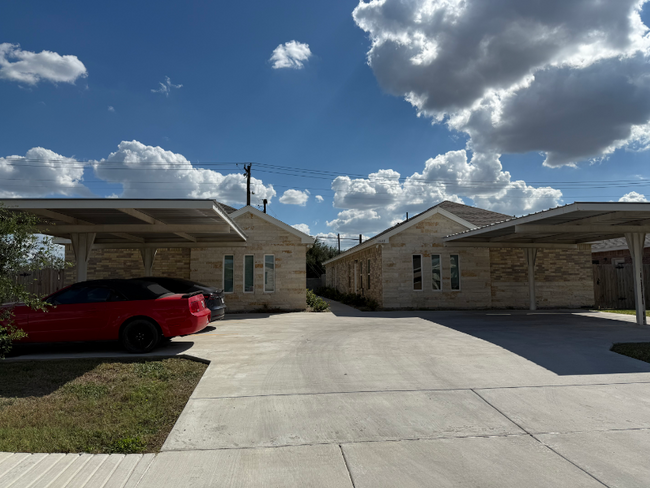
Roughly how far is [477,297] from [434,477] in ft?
52.6

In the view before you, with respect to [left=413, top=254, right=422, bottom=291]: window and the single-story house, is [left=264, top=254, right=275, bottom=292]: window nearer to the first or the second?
the single-story house

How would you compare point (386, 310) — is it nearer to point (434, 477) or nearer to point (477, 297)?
point (477, 297)

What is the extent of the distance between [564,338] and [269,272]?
1135cm

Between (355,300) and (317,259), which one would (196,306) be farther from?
(317,259)

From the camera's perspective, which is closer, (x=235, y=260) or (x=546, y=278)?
(x=235, y=260)

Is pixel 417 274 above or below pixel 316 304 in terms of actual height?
above

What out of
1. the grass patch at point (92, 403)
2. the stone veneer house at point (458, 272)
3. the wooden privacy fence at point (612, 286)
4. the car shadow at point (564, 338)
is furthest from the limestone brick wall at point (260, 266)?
the wooden privacy fence at point (612, 286)

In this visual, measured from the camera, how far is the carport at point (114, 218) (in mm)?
9414

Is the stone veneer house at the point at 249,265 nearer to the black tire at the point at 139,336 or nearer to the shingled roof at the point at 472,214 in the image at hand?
the shingled roof at the point at 472,214

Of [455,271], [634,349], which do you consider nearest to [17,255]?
[634,349]

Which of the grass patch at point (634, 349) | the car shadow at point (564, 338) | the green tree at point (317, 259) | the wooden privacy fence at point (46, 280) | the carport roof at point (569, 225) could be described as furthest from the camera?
the green tree at point (317, 259)

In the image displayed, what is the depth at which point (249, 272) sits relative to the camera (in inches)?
705

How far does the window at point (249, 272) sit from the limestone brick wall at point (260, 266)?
0.13m

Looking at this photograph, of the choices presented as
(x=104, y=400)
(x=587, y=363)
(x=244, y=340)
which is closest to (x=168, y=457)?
(x=104, y=400)
